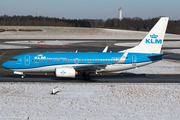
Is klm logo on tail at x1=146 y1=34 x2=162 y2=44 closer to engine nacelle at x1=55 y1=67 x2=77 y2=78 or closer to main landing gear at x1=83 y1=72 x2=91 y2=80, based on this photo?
main landing gear at x1=83 y1=72 x2=91 y2=80

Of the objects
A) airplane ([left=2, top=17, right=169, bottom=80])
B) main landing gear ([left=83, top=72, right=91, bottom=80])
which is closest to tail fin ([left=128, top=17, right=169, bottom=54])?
airplane ([left=2, top=17, right=169, bottom=80])

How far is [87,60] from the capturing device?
1196 inches

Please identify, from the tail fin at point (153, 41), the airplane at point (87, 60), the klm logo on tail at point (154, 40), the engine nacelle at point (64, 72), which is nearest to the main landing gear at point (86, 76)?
the airplane at point (87, 60)

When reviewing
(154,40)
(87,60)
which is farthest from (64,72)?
(154,40)

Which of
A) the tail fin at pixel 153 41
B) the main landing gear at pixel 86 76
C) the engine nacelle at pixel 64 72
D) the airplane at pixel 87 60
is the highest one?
the tail fin at pixel 153 41

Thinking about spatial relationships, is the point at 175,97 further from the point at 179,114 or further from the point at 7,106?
the point at 7,106

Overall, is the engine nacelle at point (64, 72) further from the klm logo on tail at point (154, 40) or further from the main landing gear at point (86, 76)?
the klm logo on tail at point (154, 40)

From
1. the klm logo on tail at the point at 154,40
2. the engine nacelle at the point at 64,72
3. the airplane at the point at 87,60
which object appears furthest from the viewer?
the klm logo on tail at the point at 154,40

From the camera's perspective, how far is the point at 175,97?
22.2 m

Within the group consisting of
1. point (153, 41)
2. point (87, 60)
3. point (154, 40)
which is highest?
point (154, 40)

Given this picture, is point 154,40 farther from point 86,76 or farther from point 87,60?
point 86,76

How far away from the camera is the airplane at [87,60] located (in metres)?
29.7

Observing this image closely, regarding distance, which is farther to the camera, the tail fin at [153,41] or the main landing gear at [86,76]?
the tail fin at [153,41]

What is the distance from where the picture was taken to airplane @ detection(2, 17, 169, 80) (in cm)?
2973
